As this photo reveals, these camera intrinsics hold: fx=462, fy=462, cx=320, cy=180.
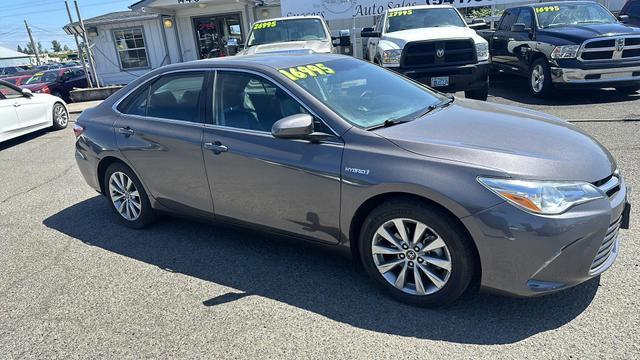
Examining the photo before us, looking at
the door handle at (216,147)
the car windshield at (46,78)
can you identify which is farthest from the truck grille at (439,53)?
the car windshield at (46,78)

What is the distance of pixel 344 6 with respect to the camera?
55.1 feet

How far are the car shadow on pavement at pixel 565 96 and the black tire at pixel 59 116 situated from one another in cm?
1028

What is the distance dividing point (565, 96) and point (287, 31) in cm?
634

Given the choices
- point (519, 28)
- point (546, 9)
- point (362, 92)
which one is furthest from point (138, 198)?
point (546, 9)

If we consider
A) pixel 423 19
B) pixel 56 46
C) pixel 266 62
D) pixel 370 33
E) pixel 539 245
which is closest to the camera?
pixel 539 245

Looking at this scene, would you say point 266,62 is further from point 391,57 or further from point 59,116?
point 59,116

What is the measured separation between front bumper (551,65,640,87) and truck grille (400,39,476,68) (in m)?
1.93

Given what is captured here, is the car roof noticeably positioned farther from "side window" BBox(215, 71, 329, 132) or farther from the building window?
the building window

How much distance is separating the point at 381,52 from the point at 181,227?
237 inches

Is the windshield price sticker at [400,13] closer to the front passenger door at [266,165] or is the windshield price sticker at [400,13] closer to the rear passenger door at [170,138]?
the rear passenger door at [170,138]

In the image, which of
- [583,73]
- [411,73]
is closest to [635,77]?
[583,73]

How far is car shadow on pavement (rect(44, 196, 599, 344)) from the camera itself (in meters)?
2.80

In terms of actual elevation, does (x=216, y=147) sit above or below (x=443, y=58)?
above

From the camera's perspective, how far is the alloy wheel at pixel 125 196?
14.9 feet
